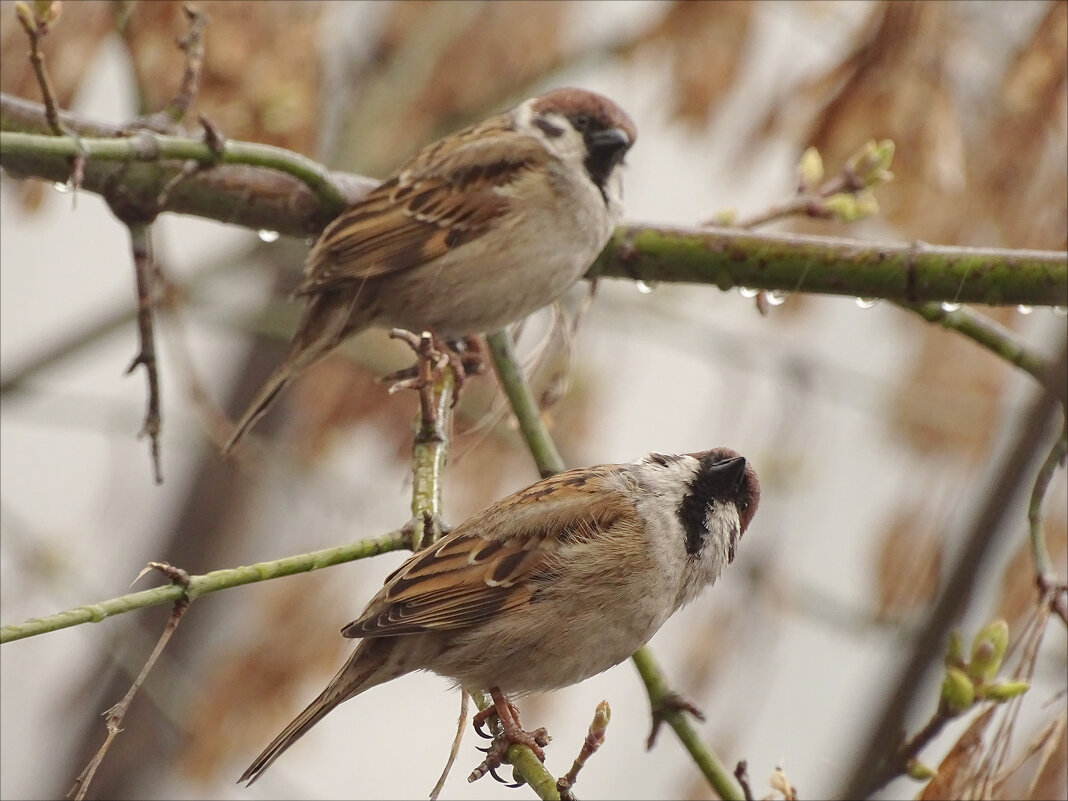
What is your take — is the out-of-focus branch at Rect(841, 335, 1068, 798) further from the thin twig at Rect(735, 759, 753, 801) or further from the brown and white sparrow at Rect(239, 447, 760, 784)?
the brown and white sparrow at Rect(239, 447, 760, 784)

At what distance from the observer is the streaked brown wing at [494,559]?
2412 millimetres

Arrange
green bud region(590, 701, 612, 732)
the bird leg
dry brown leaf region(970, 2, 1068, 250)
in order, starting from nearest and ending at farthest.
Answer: green bud region(590, 701, 612, 732), the bird leg, dry brown leaf region(970, 2, 1068, 250)

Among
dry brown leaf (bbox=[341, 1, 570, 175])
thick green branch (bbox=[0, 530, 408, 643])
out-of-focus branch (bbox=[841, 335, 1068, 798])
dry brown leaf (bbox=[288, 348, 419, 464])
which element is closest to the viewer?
out-of-focus branch (bbox=[841, 335, 1068, 798])

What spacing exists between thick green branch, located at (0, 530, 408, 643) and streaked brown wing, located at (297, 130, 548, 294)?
1.22 metres

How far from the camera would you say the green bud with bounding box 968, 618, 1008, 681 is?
6.71ft

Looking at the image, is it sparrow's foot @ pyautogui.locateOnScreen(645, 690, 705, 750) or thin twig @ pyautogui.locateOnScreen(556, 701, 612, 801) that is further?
sparrow's foot @ pyautogui.locateOnScreen(645, 690, 705, 750)

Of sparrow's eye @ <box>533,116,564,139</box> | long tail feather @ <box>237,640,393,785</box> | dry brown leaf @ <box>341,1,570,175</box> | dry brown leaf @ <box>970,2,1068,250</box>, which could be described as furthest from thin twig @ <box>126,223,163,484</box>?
dry brown leaf @ <box>341,1,570,175</box>

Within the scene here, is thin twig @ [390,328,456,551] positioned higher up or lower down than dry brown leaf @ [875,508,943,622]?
higher up

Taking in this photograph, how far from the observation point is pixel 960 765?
78.3 inches

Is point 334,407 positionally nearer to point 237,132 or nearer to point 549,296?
point 237,132

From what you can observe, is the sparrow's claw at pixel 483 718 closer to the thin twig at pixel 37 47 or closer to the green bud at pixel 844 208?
the thin twig at pixel 37 47

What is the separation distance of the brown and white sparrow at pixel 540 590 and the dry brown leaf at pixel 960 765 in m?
0.62

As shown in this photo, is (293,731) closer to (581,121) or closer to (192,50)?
(192,50)

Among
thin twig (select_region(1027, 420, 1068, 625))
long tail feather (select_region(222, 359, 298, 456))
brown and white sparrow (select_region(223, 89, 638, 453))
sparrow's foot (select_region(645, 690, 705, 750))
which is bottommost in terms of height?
sparrow's foot (select_region(645, 690, 705, 750))
